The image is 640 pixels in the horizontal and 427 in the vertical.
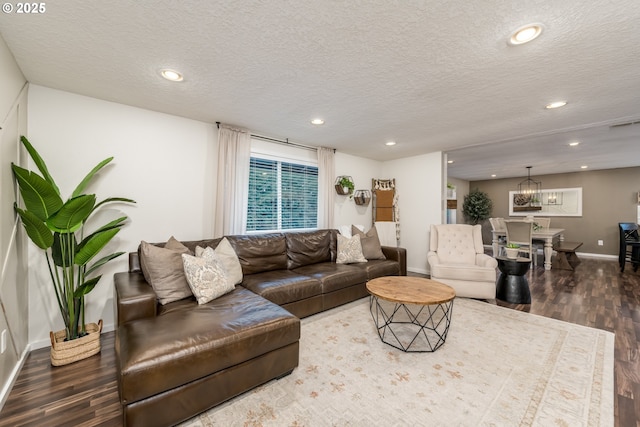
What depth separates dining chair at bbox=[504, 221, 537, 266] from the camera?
5.07m

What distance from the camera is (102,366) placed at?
2.01 m

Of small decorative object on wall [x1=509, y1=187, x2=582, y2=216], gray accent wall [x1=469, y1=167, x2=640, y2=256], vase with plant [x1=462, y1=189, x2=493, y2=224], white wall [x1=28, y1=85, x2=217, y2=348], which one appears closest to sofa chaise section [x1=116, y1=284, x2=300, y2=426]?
white wall [x1=28, y1=85, x2=217, y2=348]

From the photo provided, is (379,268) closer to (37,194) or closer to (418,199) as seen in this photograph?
(418,199)

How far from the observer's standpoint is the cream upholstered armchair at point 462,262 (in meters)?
3.32

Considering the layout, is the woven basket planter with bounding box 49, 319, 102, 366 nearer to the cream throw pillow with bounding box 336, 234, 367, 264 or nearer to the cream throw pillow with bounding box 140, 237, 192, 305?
the cream throw pillow with bounding box 140, 237, 192, 305

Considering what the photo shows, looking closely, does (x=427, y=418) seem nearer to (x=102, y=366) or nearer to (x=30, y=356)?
(x=102, y=366)

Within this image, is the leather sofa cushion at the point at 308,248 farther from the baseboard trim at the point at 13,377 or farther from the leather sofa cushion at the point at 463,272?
the baseboard trim at the point at 13,377

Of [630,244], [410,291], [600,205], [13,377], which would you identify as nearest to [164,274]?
[13,377]

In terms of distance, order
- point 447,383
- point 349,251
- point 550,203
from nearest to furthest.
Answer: point 447,383
point 349,251
point 550,203

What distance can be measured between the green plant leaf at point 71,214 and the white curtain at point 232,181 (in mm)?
1342

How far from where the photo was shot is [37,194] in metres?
1.82

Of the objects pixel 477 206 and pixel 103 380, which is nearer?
pixel 103 380

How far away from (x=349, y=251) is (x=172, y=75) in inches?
113
